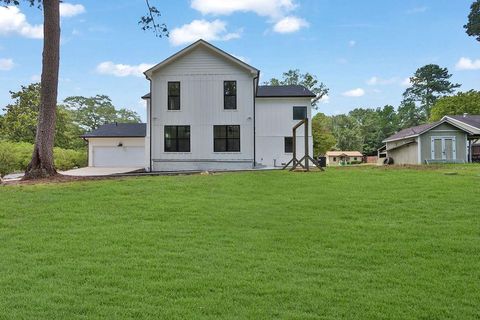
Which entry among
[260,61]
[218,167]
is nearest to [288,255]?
[218,167]

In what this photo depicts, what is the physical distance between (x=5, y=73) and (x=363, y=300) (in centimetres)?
3394

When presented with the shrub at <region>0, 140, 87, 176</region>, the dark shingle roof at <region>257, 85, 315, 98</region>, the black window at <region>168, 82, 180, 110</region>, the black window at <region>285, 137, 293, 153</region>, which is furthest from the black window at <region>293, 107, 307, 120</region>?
the shrub at <region>0, 140, 87, 176</region>

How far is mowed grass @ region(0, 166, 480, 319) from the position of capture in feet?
11.4

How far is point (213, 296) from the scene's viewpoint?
3.66 m

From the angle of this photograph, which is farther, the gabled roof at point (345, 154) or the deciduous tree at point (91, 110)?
the deciduous tree at point (91, 110)

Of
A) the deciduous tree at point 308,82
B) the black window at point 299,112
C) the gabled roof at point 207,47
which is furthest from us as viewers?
the deciduous tree at point 308,82

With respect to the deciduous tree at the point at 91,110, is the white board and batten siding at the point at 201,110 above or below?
below

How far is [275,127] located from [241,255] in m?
20.1

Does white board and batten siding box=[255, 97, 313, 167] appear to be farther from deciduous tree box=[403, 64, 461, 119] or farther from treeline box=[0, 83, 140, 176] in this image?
deciduous tree box=[403, 64, 461, 119]

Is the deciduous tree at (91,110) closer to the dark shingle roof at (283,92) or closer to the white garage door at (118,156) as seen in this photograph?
the white garage door at (118,156)

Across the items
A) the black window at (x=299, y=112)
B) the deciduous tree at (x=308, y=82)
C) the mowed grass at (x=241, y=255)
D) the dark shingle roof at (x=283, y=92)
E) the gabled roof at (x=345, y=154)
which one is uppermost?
the deciduous tree at (x=308, y=82)

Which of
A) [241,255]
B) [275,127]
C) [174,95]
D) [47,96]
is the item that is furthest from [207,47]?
[241,255]

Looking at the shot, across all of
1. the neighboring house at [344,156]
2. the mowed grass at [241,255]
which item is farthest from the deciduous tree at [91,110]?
the mowed grass at [241,255]

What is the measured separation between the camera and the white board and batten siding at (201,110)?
66.9 feet
